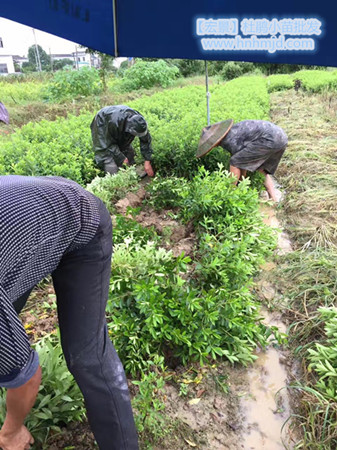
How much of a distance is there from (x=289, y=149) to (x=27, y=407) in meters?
6.62

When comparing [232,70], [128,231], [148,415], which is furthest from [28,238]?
[232,70]

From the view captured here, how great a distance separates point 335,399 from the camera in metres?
2.01

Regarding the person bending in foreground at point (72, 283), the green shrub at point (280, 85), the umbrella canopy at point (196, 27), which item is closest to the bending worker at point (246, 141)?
the umbrella canopy at point (196, 27)

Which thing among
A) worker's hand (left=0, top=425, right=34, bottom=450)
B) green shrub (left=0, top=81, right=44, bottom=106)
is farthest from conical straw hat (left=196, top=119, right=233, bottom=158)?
green shrub (left=0, top=81, right=44, bottom=106)

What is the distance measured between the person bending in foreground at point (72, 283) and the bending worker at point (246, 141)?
3294 mm

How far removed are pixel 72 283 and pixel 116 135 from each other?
3908 mm

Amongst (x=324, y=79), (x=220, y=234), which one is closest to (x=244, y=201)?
(x=220, y=234)

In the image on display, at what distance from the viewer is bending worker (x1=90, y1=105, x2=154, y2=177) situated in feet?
15.5

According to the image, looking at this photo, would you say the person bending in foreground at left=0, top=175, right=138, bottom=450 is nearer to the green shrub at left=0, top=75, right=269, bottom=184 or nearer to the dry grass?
the dry grass

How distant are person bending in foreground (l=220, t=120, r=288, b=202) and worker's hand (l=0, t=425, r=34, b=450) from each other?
3.65 metres

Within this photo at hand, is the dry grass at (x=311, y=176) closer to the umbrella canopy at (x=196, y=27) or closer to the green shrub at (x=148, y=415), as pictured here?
the green shrub at (x=148, y=415)

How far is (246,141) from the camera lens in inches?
181

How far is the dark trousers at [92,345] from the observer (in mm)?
1435

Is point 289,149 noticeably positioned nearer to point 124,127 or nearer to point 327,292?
point 124,127
